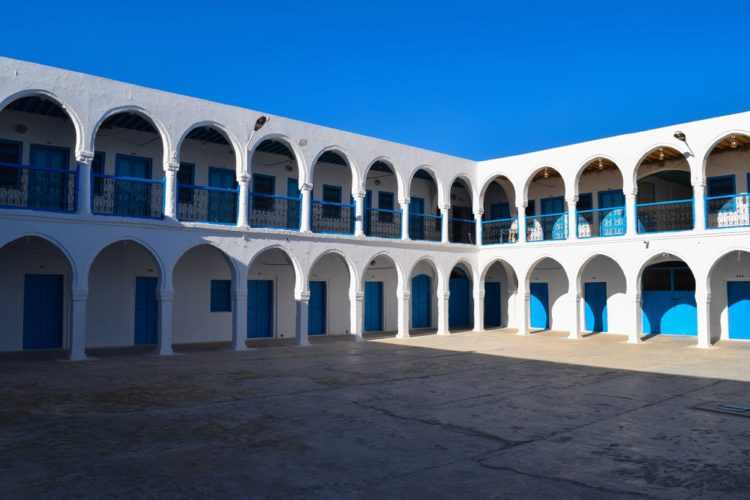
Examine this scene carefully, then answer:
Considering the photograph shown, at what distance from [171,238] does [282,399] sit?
7024 mm

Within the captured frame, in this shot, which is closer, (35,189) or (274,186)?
(35,189)

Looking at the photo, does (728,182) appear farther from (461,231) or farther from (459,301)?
(459,301)

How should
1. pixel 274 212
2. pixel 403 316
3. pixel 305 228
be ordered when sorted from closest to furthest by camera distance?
pixel 305 228 → pixel 274 212 → pixel 403 316

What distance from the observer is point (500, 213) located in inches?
953

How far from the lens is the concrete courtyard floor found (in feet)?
16.3

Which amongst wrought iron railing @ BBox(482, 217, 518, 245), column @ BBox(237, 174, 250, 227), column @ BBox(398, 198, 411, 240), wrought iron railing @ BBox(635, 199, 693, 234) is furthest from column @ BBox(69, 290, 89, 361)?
wrought iron railing @ BBox(635, 199, 693, 234)

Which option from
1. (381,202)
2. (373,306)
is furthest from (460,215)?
(373,306)

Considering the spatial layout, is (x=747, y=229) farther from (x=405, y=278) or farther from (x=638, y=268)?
(x=405, y=278)

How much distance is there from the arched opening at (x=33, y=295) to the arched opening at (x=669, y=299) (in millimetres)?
17185

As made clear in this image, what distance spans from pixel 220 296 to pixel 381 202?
6.90 m

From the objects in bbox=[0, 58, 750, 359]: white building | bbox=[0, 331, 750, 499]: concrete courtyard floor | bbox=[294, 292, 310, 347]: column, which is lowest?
bbox=[0, 331, 750, 499]: concrete courtyard floor

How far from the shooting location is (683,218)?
65.9ft

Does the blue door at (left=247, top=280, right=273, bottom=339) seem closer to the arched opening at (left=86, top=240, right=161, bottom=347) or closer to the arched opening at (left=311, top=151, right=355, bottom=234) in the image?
the arched opening at (left=311, top=151, right=355, bottom=234)

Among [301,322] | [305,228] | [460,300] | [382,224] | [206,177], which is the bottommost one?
[301,322]
